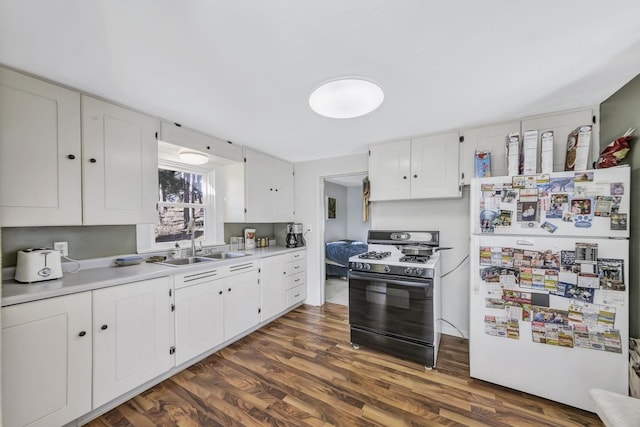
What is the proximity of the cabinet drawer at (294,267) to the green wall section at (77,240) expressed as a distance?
175 centimetres

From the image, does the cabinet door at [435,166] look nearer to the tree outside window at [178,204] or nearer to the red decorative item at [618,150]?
the red decorative item at [618,150]

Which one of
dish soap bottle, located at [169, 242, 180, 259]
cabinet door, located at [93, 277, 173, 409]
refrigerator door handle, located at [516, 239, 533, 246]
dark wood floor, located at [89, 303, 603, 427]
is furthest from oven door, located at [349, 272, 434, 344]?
dish soap bottle, located at [169, 242, 180, 259]

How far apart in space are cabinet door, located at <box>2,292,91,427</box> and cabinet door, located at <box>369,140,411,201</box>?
2715 mm

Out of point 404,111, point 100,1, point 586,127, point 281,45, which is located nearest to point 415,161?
point 404,111

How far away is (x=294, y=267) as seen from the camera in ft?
11.4

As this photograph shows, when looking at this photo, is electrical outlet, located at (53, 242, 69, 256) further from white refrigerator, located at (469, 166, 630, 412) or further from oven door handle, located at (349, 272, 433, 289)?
white refrigerator, located at (469, 166, 630, 412)

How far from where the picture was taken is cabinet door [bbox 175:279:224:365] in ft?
6.71

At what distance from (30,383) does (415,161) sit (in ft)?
11.1

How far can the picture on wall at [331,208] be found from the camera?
19.1 feet

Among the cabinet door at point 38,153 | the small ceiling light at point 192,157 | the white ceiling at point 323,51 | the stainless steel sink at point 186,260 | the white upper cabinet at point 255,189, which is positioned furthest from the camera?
the white upper cabinet at point 255,189

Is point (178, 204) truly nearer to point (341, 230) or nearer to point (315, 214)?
point (315, 214)

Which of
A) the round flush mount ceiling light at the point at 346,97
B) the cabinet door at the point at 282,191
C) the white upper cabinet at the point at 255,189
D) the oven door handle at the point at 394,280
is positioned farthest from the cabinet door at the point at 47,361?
the cabinet door at the point at 282,191

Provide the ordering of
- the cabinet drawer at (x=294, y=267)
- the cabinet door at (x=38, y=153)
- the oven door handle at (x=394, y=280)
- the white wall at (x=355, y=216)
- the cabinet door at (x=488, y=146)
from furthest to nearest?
the white wall at (x=355, y=216), the cabinet drawer at (x=294, y=267), the cabinet door at (x=488, y=146), the oven door handle at (x=394, y=280), the cabinet door at (x=38, y=153)

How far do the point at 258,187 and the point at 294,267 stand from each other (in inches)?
49.4
